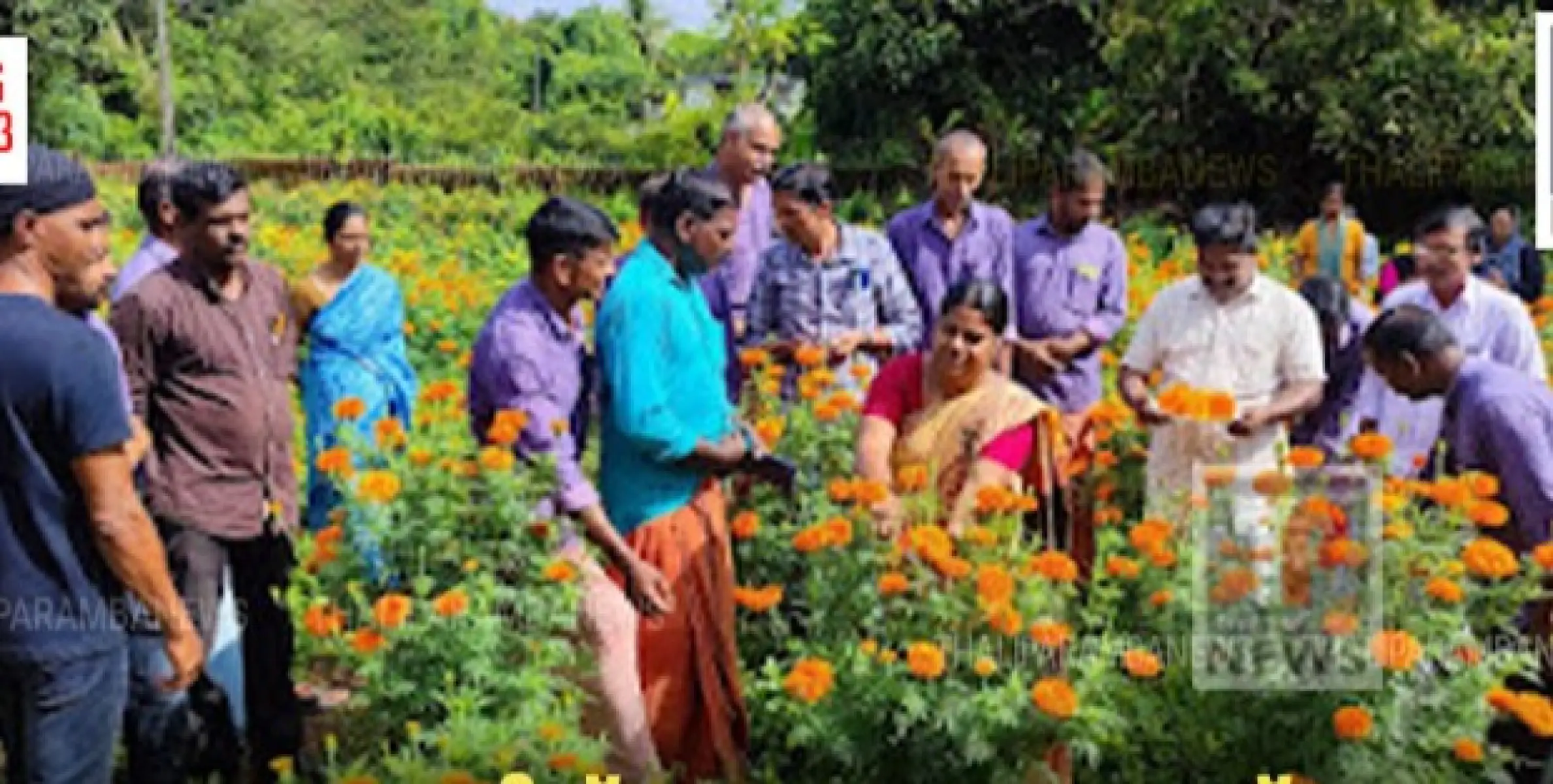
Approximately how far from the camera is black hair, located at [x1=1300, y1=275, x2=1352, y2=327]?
192 inches

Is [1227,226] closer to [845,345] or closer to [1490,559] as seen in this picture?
[845,345]

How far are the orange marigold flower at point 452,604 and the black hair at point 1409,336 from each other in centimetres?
210

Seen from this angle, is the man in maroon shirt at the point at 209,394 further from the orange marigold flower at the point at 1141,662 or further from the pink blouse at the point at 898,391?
the orange marigold flower at the point at 1141,662

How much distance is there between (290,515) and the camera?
3688 mm

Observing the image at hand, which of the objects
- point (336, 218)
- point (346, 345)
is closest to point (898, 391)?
point (346, 345)

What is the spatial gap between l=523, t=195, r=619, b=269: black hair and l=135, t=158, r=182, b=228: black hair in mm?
1000

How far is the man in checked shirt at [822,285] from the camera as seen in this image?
14.9 feet

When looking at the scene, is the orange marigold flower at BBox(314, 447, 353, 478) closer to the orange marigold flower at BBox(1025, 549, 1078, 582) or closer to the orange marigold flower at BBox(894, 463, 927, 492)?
the orange marigold flower at BBox(894, 463, 927, 492)

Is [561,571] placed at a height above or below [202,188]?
below

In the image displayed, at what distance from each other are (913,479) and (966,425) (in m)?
0.34

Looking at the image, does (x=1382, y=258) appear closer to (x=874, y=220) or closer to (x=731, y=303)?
(x=874, y=220)

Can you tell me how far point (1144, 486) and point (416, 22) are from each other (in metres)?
45.6

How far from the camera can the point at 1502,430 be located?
323cm

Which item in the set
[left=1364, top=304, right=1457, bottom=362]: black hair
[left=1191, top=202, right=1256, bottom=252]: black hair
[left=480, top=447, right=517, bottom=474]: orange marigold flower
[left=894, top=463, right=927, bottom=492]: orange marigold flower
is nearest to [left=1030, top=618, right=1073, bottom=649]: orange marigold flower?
[left=894, top=463, right=927, bottom=492]: orange marigold flower
